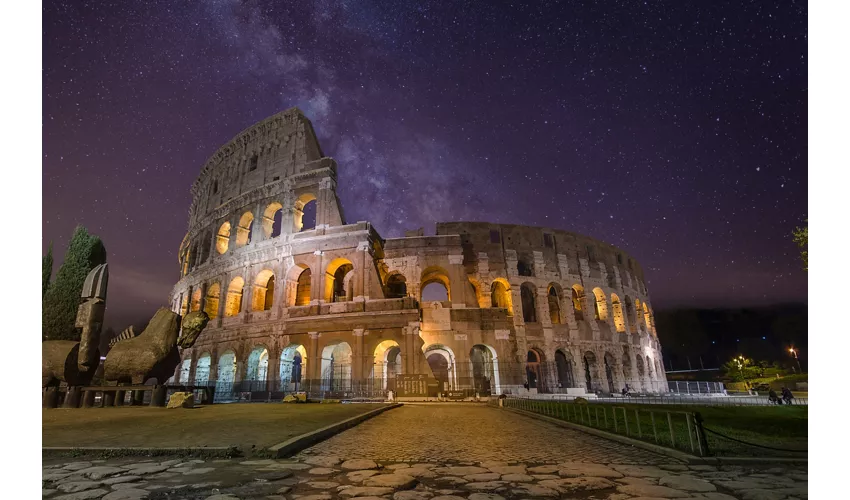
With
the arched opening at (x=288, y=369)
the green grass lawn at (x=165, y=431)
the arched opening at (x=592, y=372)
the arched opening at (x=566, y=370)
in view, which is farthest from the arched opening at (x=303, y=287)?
the arched opening at (x=592, y=372)

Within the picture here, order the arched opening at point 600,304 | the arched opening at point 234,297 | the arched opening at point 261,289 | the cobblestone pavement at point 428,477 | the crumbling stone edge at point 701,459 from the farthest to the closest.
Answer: the arched opening at point 600,304 < the arched opening at point 234,297 < the arched opening at point 261,289 < the crumbling stone edge at point 701,459 < the cobblestone pavement at point 428,477

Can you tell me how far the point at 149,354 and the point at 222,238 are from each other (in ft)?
59.3

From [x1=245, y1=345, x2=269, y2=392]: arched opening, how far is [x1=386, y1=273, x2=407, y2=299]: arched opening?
865cm

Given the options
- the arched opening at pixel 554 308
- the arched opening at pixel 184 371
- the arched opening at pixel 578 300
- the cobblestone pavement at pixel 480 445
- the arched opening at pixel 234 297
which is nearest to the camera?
the cobblestone pavement at pixel 480 445

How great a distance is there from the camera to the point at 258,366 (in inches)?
979

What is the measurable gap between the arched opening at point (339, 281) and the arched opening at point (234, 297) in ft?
19.9

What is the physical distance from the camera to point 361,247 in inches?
931

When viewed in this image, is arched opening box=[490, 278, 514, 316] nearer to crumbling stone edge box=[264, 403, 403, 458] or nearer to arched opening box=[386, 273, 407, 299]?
arched opening box=[386, 273, 407, 299]

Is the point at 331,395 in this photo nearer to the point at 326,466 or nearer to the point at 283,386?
the point at 283,386

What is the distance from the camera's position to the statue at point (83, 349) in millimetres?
11953

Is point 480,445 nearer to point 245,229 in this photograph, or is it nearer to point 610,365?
point 245,229

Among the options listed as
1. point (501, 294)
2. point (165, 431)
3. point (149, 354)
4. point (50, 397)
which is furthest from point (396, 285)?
point (165, 431)

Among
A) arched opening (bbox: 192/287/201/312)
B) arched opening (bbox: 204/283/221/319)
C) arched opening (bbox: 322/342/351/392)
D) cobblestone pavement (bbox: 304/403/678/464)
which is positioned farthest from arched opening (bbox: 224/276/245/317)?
cobblestone pavement (bbox: 304/403/678/464)

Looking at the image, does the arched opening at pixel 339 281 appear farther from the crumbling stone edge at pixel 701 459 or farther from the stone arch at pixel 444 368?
the crumbling stone edge at pixel 701 459
